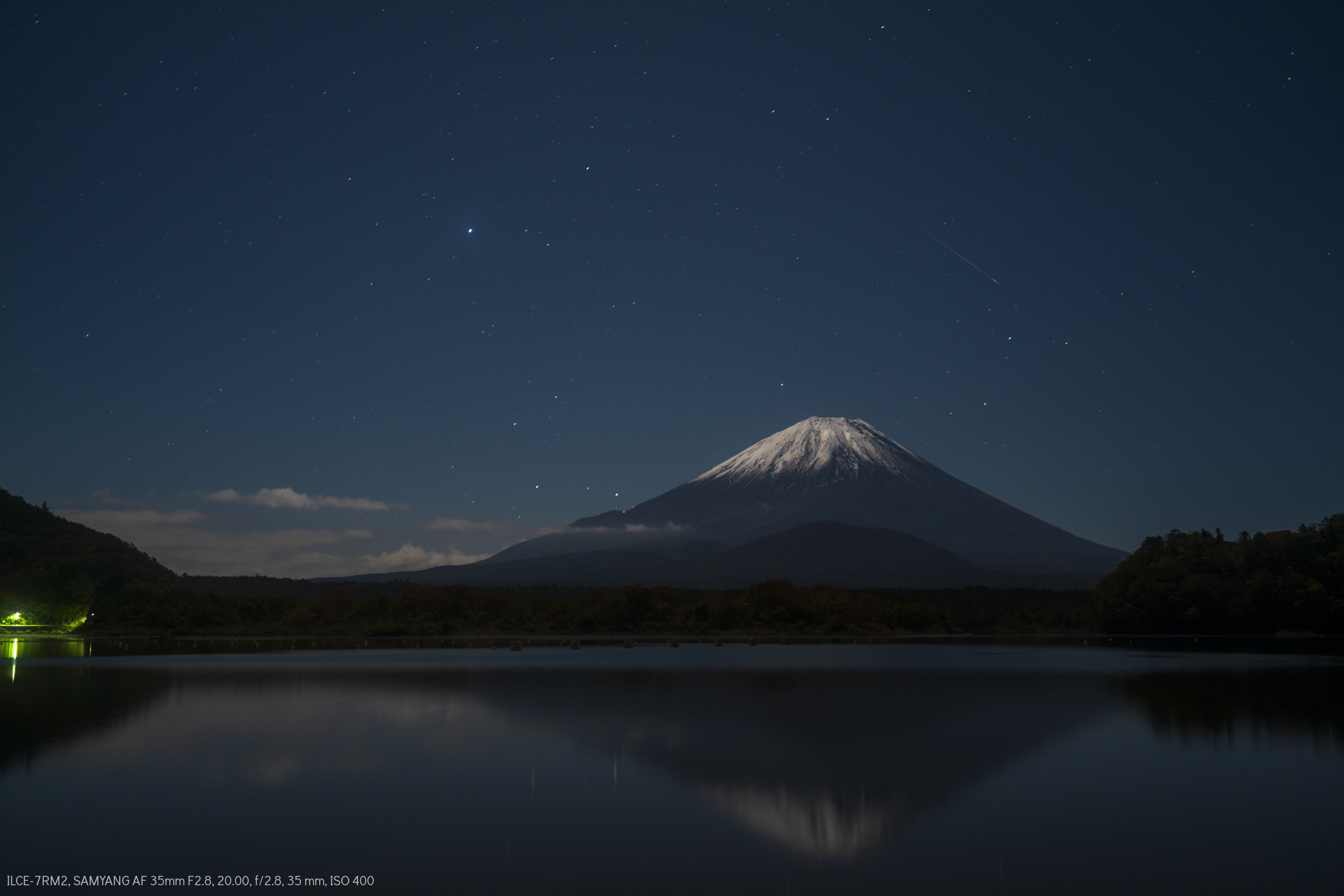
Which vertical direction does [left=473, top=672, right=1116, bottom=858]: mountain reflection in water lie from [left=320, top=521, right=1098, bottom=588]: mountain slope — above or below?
above

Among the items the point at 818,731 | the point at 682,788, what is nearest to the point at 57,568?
the point at 818,731

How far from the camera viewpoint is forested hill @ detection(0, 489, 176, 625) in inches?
3573

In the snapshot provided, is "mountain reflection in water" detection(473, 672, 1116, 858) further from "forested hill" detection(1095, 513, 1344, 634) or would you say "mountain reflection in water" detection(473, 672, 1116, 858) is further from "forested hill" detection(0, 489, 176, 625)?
"forested hill" detection(0, 489, 176, 625)

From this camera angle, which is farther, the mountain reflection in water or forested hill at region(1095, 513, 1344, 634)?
forested hill at region(1095, 513, 1344, 634)

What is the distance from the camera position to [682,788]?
1332 centimetres

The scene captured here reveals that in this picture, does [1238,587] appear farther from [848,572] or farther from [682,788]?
[848,572]

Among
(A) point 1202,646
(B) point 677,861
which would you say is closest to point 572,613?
(A) point 1202,646

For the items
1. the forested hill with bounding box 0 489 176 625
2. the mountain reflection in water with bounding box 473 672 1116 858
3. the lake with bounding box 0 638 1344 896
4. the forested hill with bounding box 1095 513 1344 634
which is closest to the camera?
the lake with bounding box 0 638 1344 896

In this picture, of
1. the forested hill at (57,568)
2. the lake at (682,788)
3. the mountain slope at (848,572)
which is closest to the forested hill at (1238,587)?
the lake at (682,788)

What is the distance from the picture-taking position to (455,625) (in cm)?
8062

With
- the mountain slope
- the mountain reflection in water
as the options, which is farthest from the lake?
the mountain slope

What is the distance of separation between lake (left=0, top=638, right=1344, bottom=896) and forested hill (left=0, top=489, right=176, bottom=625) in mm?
74570

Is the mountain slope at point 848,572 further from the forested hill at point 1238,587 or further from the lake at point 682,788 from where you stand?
the lake at point 682,788

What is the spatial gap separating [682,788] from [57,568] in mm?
102982
